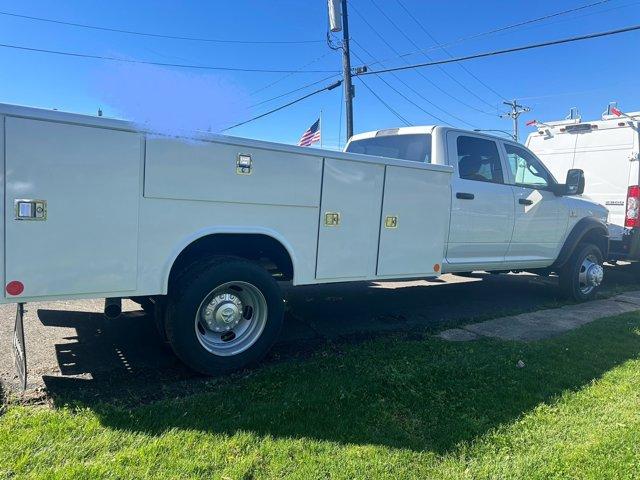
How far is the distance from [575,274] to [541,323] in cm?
183

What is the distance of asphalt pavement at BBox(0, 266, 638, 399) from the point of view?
368cm

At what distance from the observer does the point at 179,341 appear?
354 cm

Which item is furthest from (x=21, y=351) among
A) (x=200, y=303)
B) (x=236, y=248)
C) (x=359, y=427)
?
(x=359, y=427)

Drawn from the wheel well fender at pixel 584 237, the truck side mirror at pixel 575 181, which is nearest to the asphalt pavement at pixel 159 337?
the wheel well fender at pixel 584 237

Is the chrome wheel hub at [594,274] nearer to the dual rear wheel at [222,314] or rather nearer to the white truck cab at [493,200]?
the white truck cab at [493,200]

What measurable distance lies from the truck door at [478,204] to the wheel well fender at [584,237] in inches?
57.6

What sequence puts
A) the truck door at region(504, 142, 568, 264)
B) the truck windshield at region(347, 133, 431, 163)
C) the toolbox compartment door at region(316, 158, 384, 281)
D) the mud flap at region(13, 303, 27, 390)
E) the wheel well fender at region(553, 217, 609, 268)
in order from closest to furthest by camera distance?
the mud flap at region(13, 303, 27, 390)
the toolbox compartment door at region(316, 158, 384, 281)
the truck windshield at region(347, 133, 431, 163)
the truck door at region(504, 142, 568, 264)
the wheel well fender at region(553, 217, 609, 268)

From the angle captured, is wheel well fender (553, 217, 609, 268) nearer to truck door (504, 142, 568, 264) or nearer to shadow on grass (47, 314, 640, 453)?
truck door (504, 142, 568, 264)

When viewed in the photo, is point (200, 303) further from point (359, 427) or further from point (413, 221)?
point (413, 221)

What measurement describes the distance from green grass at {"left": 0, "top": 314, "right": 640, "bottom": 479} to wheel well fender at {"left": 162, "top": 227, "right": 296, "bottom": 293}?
0.87 metres

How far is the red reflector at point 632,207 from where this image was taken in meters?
8.19

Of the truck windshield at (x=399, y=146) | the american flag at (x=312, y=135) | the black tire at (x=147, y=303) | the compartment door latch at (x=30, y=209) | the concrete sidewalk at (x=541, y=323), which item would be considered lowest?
the concrete sidewalk at (x=541, y=323)

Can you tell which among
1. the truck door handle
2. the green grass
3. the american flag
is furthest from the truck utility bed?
the american flag

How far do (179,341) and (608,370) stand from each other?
3620mm
